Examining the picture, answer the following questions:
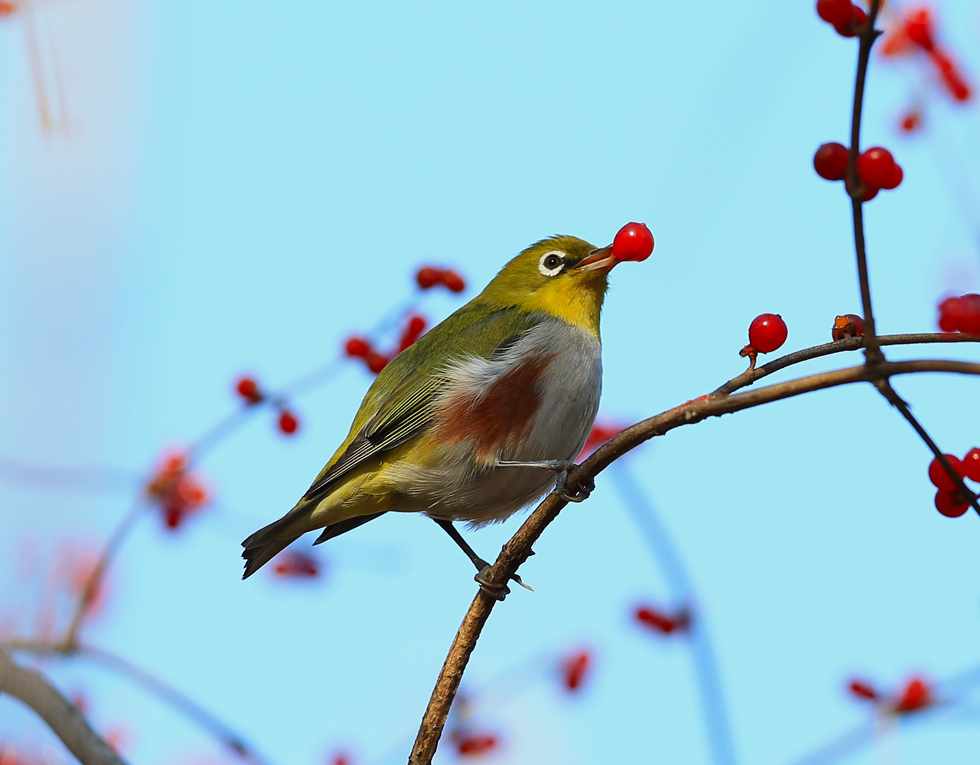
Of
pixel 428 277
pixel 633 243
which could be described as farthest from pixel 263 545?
pixel 633 243

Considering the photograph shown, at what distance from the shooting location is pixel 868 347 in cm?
203

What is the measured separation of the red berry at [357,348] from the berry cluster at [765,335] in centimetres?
289

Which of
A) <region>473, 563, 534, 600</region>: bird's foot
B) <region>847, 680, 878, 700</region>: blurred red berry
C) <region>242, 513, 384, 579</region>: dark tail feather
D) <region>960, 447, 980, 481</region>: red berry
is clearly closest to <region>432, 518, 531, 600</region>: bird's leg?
<region>473, 563, 534, 600</region>: bird's foot

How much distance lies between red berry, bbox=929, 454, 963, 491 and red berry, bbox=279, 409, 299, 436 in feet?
11.0

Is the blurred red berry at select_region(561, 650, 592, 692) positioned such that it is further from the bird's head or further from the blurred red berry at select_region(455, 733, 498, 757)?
the bird's head

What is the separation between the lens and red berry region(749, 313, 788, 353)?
261cm

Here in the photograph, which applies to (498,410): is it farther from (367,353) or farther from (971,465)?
(971,465)

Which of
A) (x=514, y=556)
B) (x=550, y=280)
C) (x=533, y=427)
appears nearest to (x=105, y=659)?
(x=514, y=556)

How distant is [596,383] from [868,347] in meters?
3.05

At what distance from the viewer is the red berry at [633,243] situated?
3.52 m

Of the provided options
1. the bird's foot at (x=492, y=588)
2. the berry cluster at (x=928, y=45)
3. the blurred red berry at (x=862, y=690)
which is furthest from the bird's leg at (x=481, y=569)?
the berry cluster at (x=928, y=45)

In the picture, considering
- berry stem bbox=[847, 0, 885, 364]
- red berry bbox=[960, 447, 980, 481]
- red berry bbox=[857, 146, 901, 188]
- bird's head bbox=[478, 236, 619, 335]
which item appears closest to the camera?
berry stem bbox=[847, 0, 885, 364]

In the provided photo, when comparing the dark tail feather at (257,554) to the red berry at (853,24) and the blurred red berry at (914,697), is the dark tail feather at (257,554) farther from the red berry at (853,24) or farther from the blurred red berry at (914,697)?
the red berry at (853,24)

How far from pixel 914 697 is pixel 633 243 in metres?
3.00
